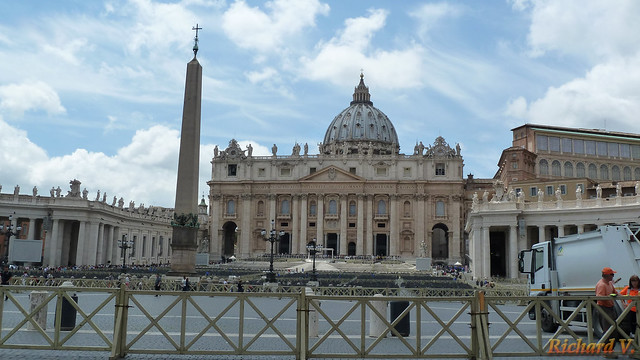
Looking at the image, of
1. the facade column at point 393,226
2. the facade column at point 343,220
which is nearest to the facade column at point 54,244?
the facade column at point 343,220

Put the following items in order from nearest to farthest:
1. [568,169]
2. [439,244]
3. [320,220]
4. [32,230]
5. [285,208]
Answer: [32,230] < [568,169] < [320,220] < [285,208] < [439,244]

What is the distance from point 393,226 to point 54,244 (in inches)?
1993

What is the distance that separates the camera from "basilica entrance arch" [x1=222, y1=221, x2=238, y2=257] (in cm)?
9594

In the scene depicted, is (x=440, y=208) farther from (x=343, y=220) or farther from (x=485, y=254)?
(x=485, y=254)

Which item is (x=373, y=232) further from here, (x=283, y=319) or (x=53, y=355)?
(x=53, y=355)

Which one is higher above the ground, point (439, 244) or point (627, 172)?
point (627, 172)

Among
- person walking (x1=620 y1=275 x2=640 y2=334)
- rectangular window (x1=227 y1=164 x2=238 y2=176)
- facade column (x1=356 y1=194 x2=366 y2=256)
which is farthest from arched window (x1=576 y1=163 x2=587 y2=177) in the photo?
person walking (x1=620 y1=275 x2=640 y2=334)

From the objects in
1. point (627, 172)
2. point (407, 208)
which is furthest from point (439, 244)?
point (627, 172)

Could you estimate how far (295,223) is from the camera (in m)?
91.4

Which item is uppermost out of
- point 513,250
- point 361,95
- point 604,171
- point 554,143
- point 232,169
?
point 361,95

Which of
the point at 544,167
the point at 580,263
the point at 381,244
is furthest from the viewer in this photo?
the point at 381,244

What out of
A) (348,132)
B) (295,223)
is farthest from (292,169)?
(348,132)

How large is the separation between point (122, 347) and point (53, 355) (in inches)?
49.2

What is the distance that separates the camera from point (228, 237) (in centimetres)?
9944
